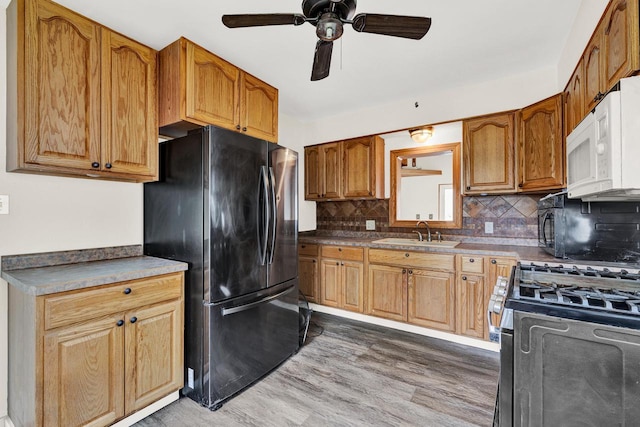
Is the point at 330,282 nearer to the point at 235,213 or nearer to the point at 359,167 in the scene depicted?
the point at 359,167

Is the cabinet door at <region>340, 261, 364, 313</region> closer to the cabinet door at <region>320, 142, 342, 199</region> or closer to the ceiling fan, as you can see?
the cabinet door at <region>320, 142, 342, 199</region>

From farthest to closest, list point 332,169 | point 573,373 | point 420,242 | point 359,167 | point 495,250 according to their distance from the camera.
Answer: point 332,169 → point 359,167 → point 420,242 → point 495,250 → point 573,373

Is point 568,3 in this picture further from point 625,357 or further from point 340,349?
point 340,349

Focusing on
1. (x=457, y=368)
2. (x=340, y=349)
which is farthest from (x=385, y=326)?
(x=457, y=368)

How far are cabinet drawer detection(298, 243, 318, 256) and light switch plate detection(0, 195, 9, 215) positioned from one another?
96.1 inches

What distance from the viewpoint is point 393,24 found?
4.46 feet

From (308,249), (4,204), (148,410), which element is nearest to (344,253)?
(308,249)

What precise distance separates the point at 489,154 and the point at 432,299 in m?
1.43

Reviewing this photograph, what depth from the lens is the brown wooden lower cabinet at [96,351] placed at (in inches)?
52.2

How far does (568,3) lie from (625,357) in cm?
194

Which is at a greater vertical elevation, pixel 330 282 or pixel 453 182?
pixel 453 182

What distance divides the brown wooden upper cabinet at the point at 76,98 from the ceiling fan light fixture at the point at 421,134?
2446 mm

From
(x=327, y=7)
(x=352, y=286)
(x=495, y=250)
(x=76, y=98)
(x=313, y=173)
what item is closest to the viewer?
(x=327, y=7)

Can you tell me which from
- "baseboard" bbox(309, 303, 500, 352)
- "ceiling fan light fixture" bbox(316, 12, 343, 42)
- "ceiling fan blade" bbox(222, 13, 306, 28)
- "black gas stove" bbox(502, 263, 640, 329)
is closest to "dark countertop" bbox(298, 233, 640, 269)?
"black gas stove" bbox(502, 263, 640, 329)
